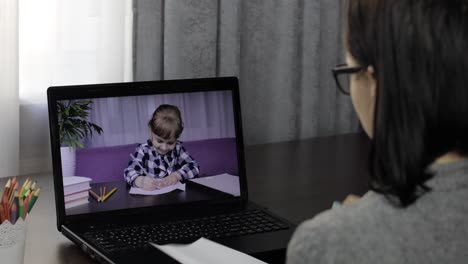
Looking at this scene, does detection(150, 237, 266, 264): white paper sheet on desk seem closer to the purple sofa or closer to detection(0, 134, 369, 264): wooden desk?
detection(0, 134, 369, 264): wooden desk

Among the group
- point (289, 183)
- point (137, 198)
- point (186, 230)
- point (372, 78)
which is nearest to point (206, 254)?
point (186, 230)

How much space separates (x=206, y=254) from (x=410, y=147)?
49 cm

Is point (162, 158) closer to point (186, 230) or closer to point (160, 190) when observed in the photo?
point (160, 190)

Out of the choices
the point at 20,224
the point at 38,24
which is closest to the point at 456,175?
the point at 20,224

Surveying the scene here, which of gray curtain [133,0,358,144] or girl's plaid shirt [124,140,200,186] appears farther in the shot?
gray curtain [133,0,358,144]

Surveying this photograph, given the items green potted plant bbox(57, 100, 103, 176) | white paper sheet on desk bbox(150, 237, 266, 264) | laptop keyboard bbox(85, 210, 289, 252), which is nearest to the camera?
white paper sheet on desk bbox(150, 237, 266, 264)

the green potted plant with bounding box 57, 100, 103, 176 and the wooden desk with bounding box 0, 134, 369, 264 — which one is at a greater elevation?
the green potted plant with bounding box 57, 100, 103, 176

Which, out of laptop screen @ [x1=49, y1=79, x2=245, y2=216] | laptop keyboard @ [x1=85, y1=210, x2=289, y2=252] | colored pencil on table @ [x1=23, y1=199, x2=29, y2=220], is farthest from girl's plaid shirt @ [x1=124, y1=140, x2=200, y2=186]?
colored pencil on table @ [x1=23, y1=199, x2=29, y2=220]

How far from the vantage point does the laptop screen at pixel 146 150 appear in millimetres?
1437

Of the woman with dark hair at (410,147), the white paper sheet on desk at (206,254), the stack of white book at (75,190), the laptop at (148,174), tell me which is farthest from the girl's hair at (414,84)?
the stack of white book at (75,190)

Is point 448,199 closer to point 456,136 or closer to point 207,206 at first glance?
point 456,136

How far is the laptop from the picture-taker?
1373 millimetres

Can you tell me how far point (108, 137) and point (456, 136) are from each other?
2.75 feet

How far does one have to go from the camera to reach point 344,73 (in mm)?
826
